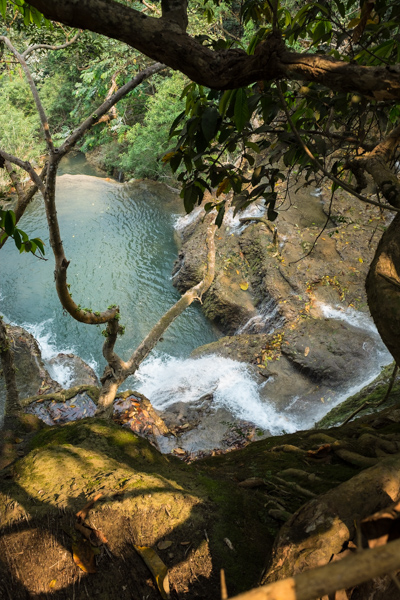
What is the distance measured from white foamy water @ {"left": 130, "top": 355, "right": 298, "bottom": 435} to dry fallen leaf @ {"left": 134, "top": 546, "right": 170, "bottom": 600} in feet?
16.0

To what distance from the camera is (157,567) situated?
5.27ft

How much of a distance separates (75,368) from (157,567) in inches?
270

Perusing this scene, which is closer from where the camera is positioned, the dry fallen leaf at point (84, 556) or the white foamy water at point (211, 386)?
the dry fallen leaf at point (84, 556)

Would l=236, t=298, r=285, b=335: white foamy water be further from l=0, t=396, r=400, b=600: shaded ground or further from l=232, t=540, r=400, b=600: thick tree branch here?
l=232, t=540, r=400, b=600: thick tree branch

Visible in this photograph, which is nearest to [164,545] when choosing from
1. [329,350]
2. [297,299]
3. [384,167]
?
[384,167]

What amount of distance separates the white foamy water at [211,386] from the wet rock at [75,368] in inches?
37.8

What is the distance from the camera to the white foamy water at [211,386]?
664 cm

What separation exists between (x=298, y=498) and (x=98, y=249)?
37.0 ft

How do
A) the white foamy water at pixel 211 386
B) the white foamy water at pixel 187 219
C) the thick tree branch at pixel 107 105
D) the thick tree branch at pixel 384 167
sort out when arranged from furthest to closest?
1. the white foamy water at pixel 187 219
2. the white foamy water at pixel 211 386
3. the thick tree branch at pixel 107 105
4. the thick tree branch at pixel 384 167

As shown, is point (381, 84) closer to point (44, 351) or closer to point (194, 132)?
point (194, 132)

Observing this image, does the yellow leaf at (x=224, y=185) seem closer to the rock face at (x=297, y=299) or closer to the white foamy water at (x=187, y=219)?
the rock face at (x=297, y=299)

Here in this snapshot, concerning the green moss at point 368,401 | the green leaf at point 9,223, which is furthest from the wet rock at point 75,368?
the green leaf at point 9,223

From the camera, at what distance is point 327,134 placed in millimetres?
2230

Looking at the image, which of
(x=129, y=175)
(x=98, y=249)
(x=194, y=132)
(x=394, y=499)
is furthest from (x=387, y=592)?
(x=129, y=175)
